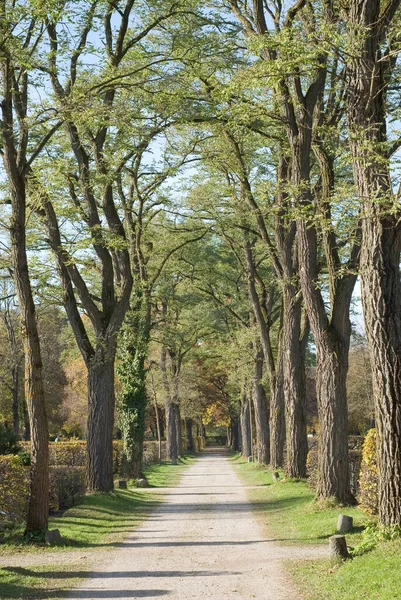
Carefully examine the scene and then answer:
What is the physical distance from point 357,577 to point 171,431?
36.7m

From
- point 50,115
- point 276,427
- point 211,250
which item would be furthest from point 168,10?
point 211,250

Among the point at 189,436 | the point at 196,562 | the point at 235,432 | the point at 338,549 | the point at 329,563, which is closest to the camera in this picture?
the point at 338,549

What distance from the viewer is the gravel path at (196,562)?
8773 millimetres

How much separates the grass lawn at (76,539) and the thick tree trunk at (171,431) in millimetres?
20675

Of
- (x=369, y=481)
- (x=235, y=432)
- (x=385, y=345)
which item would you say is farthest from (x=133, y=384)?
(x=235, y=432)

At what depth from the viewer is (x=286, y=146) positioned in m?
18.3

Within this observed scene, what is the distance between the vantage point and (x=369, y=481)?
1331 centimetres

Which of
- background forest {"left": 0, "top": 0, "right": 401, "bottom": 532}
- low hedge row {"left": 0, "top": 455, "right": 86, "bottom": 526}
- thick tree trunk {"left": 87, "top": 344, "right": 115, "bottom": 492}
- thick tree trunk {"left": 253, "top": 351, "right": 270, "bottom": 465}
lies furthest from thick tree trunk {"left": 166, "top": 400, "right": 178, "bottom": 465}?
low hedge row {"left": 0, "top": 455, "right": 86, "bottom": 526}

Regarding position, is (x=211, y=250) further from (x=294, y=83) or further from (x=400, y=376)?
(x=400, y=376)

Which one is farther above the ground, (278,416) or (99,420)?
(99,420)

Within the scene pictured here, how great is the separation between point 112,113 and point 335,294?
18.6ft

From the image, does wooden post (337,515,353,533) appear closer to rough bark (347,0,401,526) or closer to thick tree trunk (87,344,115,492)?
rough bark (347,0,401,526)

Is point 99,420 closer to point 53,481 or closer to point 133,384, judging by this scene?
point 53,481

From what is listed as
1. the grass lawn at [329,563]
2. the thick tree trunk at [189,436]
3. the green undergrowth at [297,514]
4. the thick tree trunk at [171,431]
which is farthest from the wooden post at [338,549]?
the thick tree trunk at [189,436]
